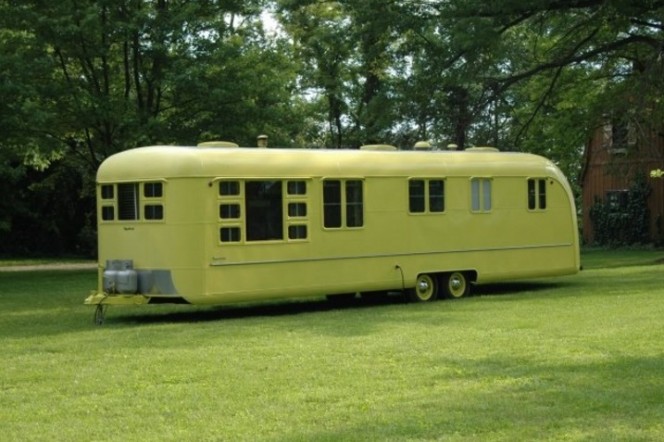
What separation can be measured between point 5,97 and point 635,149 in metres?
19.7

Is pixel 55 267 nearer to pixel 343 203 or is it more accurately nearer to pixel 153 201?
pixel 343 203

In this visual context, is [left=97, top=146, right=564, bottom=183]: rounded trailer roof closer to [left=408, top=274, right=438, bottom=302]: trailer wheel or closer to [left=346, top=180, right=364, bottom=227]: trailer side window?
[left=346, top=180, right=364, bottom=227]: trailer side window

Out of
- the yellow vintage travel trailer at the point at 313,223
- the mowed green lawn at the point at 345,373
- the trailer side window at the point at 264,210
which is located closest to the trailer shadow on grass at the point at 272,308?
the mowed green lawn at the point at 345,373

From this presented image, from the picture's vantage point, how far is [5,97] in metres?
26.5

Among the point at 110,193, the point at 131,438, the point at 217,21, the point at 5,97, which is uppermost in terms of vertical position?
the point at 217,21

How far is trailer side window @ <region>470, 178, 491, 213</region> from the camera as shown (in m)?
21.8

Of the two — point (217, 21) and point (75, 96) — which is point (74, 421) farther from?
point (217, 21)

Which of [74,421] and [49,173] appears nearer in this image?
[74,421]

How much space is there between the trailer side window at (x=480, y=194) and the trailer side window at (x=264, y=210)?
4.56 m

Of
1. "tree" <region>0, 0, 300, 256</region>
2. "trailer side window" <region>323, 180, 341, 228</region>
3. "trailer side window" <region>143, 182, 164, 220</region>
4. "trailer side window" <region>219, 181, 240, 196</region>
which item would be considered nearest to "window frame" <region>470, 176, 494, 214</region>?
"trailer side window" <region>323, 180, 341, 228</region>

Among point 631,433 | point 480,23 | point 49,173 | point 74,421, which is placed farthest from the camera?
point 49,173

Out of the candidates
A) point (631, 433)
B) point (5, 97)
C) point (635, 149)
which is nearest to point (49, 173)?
point (5, 97)

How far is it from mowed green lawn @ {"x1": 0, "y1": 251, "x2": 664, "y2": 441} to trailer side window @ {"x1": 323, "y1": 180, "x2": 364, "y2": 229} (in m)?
1.50

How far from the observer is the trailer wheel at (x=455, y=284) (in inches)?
838
